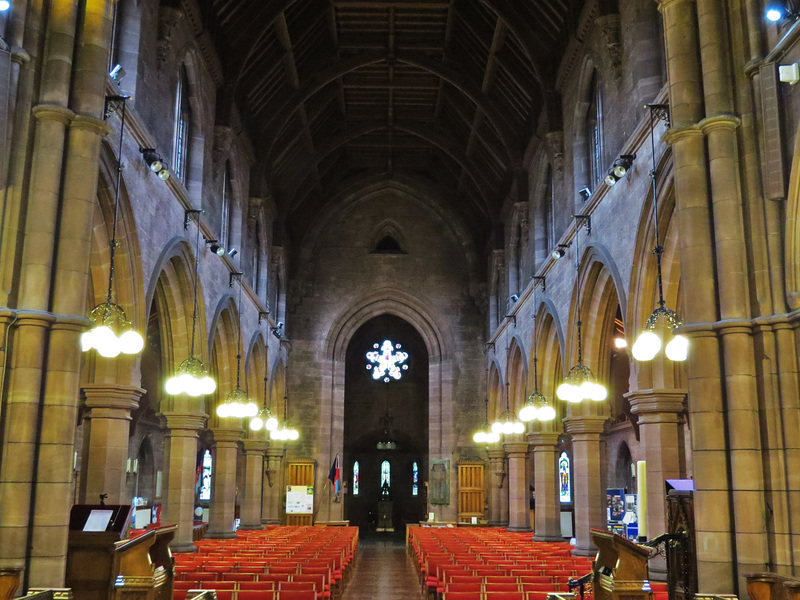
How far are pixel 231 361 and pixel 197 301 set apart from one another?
17.1 ft

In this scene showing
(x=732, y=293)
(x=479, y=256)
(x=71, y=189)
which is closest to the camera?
(x=732, y=293)

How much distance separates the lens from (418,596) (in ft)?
54.7

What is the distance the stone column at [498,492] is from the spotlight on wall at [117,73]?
881 inches

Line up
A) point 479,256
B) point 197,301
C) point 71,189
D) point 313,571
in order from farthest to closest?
point 479,256
point 197,301
point 313,571
point 71,189

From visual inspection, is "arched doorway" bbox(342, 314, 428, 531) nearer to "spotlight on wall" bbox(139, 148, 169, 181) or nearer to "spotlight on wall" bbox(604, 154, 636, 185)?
"spotlight on wall" bbox(604, 154, 636, 185)

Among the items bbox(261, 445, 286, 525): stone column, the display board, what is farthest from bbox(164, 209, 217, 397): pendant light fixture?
Answer: the display board

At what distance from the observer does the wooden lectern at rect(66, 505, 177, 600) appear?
862 cm

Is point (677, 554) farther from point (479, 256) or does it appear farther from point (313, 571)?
point (479, 256)

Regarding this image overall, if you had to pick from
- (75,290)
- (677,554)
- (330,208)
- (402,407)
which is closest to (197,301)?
(75,290)

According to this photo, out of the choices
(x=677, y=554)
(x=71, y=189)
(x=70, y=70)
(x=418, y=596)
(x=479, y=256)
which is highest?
(x=479, y=256)

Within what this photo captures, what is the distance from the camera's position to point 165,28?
1645 cm

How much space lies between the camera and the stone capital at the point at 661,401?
1400 cm

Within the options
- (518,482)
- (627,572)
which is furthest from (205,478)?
(627,572)

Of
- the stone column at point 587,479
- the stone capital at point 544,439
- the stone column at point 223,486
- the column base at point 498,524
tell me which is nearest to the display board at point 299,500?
the column base at point 498,524
